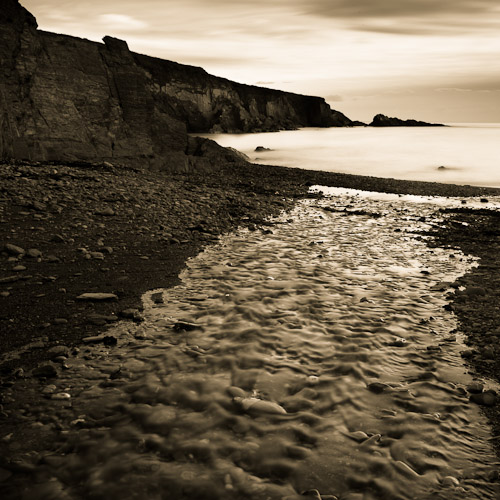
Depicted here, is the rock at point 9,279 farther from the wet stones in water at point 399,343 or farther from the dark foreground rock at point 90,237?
the wet stones in water at point 399,343

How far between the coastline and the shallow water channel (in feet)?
1.32

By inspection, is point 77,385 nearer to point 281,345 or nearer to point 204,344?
point 204,344

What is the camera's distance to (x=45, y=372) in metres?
4.91

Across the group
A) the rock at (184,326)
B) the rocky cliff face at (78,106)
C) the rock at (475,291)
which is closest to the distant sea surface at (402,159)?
the rocky cliff face at (78,106)

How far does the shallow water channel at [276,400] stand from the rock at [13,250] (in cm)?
258

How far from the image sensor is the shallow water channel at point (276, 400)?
371 cm

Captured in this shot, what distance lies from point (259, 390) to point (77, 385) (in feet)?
6.05

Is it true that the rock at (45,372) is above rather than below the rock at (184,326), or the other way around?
below

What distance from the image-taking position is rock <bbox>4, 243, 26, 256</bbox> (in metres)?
7.82

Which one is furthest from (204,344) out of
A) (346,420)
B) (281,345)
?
(346,420)

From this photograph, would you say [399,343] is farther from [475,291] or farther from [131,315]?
[131,315]

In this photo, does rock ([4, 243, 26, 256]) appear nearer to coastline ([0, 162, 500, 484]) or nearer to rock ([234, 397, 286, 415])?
coastline ([0, 162, 500, 484])

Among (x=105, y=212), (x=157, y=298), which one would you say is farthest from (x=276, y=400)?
(x=105, y=212)

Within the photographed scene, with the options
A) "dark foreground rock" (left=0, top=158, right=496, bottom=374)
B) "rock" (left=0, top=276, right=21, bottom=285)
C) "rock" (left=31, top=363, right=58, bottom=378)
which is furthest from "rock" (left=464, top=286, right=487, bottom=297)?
"rock" (left=0, top=276, right=21, bottom=285)
